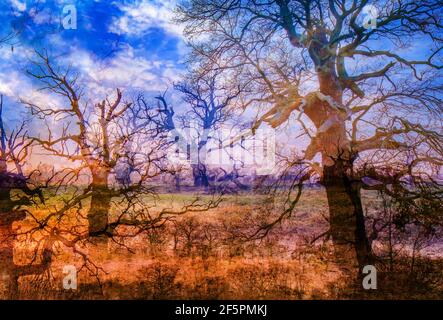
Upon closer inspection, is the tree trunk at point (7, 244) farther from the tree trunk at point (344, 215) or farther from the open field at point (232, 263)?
the tree trunk at point (344, 215)

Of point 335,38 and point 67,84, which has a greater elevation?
point 335,38

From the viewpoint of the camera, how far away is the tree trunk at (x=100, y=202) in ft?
17.1

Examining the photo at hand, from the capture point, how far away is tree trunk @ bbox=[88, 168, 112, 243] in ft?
17.1

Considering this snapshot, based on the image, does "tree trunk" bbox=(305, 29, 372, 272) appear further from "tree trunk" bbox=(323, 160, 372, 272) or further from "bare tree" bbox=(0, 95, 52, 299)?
"bare tree" bbox=(0, 95, 52, 299)

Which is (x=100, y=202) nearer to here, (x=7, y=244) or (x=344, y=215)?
(x=7, y=244)

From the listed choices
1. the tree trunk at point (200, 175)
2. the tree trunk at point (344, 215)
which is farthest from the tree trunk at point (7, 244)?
the tree trunk at point (344, 215)

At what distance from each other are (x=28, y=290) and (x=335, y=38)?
6604 mm

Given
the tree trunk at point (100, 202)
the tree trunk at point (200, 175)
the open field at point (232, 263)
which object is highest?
the tree trunk at point (200, 175)

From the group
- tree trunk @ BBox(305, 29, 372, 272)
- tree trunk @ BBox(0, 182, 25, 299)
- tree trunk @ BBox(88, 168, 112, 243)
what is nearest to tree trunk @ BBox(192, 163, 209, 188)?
tree trunk @ BBox(88, 168, 112, 243)

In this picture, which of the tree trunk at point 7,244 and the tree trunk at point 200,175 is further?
the tree trunk at point 200,175
